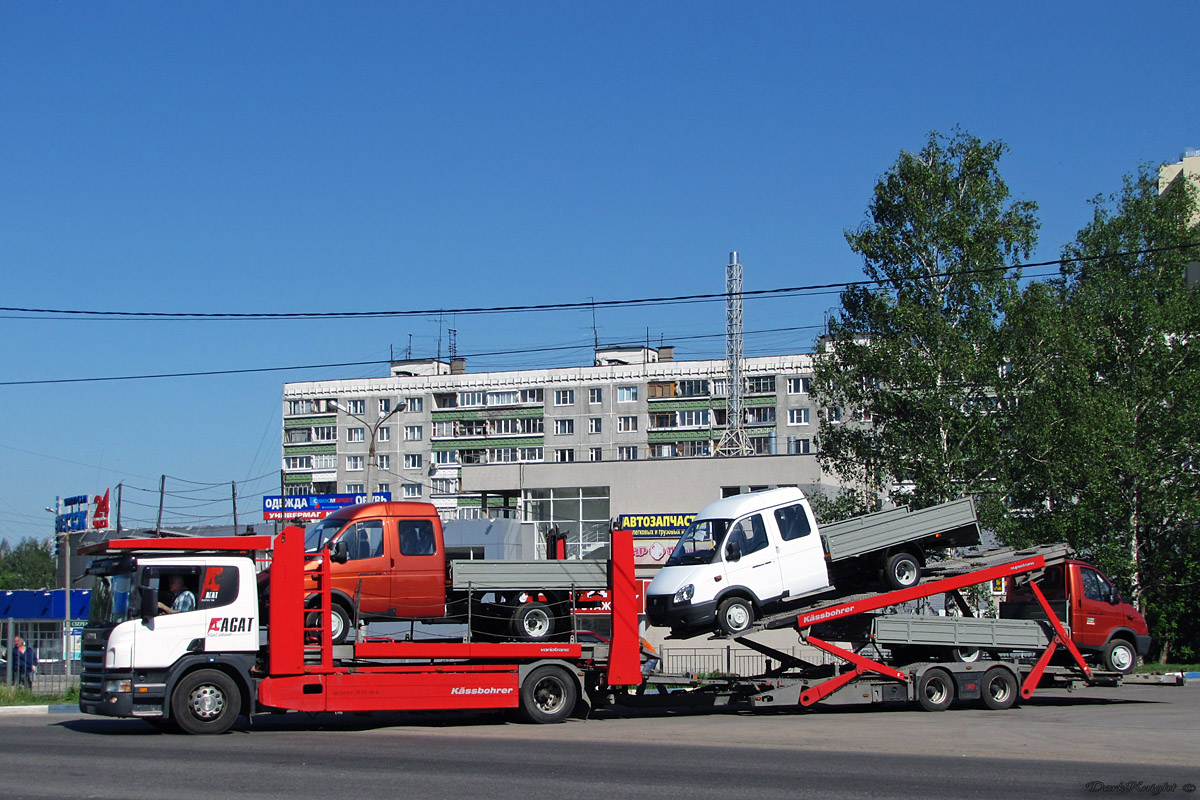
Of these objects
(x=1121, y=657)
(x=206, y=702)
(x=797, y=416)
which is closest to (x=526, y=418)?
(x=797, y=416)

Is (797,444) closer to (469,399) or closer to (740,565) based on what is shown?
(469,399)

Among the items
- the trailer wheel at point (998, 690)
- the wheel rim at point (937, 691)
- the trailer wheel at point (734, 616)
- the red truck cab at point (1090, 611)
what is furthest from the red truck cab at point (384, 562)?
the red truck cab at point (1090, 611)

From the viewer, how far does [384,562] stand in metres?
17.1

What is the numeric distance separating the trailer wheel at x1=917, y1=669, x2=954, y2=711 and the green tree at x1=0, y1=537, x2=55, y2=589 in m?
134

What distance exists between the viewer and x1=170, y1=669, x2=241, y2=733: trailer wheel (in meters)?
14.9

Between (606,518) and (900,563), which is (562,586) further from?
(606,518)

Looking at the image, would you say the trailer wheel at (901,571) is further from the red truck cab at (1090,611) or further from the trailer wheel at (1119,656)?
the trailer wheel at (1119,656)

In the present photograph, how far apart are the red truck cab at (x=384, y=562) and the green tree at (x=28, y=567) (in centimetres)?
13129

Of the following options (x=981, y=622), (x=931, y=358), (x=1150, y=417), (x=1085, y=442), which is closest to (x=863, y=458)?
(x=931, y=358)

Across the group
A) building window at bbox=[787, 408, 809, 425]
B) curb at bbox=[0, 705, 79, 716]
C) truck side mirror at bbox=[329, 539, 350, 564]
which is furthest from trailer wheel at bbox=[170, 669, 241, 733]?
building window at bbox=[787, 408, 809, 425]

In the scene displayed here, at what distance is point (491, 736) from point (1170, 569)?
27.3 metres

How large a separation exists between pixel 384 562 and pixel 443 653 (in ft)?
5.42

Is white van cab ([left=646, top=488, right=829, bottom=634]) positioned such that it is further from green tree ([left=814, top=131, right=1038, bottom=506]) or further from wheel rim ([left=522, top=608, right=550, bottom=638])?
green tree ([left=814, top=131, right=1038, bottom=506])

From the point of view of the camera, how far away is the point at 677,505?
46.1 m
